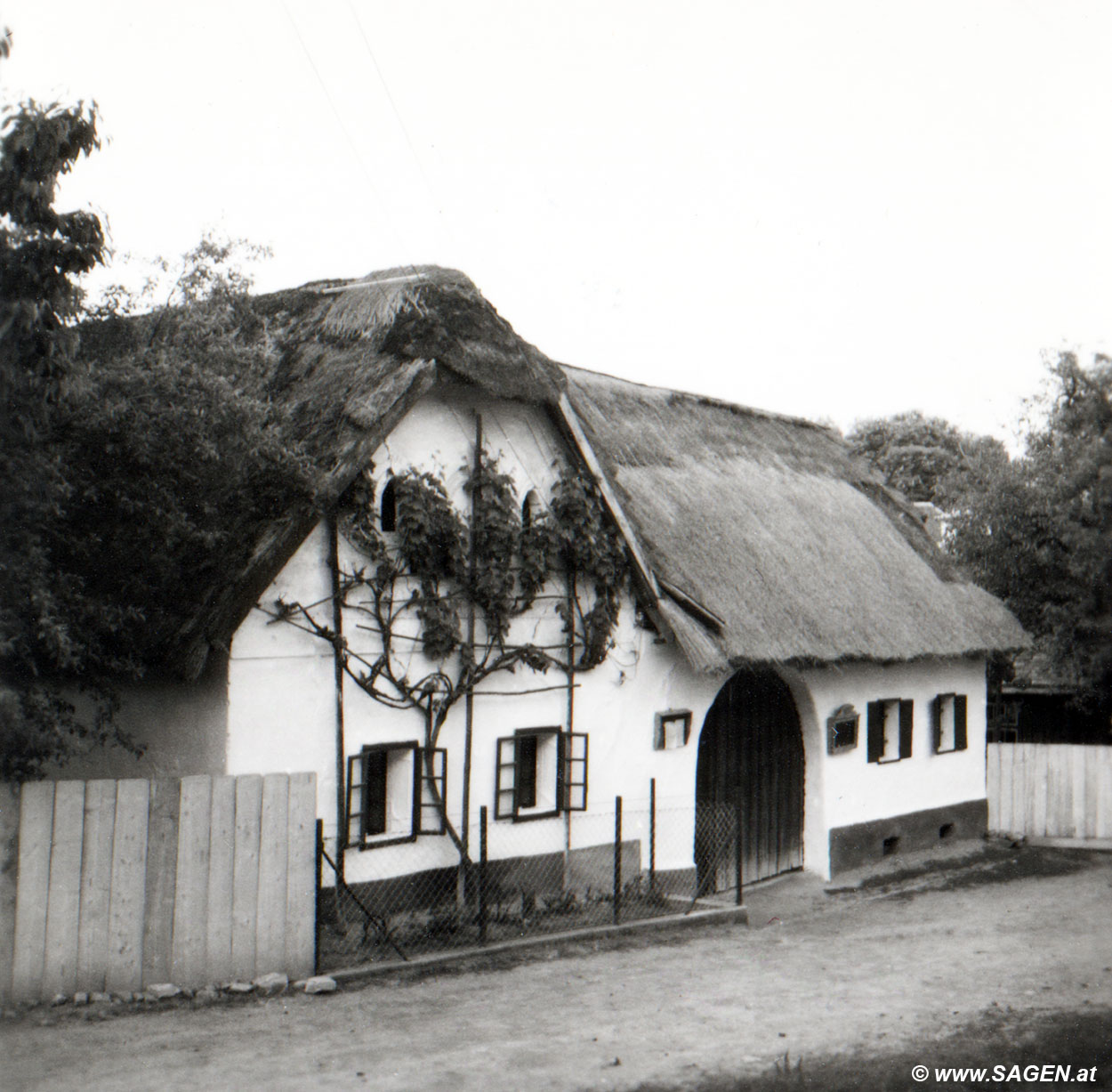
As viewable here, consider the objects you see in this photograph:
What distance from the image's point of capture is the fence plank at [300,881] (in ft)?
33.0

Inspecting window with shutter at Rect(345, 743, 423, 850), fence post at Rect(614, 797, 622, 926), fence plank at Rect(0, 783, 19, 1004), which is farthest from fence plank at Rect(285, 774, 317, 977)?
fence post at Rect(614, 797, 622, 926)

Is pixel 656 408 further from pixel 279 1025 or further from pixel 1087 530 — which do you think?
pixel 279 1025

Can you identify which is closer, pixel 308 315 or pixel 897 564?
pixel 308 315

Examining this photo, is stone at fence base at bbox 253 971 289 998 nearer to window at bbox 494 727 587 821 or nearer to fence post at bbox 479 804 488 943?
fence post at bbox 479 804 488 943

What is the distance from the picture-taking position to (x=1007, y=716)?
883 inches

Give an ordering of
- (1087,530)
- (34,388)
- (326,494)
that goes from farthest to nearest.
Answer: (1087,530) < (326,494) < (34,388)

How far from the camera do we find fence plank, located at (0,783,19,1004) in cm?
891

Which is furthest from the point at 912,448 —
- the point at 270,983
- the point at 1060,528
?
the point at 270,983

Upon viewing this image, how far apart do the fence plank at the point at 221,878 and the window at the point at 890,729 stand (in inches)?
424

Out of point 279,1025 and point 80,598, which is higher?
point 80,598

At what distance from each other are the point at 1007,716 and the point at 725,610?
9.59 metres

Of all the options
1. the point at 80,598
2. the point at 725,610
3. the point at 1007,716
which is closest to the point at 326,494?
the point at 80,598

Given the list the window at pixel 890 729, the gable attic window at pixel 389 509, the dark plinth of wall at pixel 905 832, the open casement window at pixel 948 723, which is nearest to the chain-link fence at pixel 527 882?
the dark plinth of wall at pixel 905 832

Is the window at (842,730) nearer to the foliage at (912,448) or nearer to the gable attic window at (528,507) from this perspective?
the gable attic window at (528,507)
